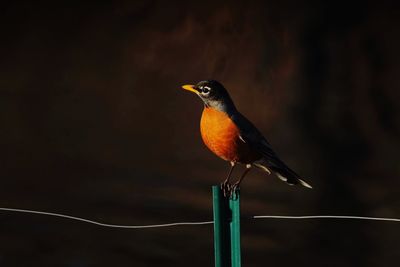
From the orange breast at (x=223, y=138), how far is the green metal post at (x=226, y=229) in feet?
0.96

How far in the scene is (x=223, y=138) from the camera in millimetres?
2432

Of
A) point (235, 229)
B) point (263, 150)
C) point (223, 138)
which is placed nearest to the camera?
point (235, 229)

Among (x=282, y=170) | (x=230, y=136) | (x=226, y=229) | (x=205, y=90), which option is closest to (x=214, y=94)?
(x=205, y=90)

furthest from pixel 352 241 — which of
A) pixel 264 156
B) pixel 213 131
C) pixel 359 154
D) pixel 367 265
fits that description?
pixel 213 131

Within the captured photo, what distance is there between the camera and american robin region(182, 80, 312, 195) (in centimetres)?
243

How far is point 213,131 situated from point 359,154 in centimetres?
194

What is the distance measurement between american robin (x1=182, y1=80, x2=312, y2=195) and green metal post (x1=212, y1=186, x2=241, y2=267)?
0.27m

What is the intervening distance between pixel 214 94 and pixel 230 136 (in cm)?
17

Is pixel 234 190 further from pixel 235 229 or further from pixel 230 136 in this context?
pixel 230 136

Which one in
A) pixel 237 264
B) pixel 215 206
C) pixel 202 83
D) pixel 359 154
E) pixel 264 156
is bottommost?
pixel 237 264

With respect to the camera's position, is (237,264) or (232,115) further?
(232,115)

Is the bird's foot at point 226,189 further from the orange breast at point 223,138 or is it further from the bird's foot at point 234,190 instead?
the orange breast at point 223,138

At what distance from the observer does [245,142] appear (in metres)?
2.49

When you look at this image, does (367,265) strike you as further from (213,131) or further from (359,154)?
(213,131)
